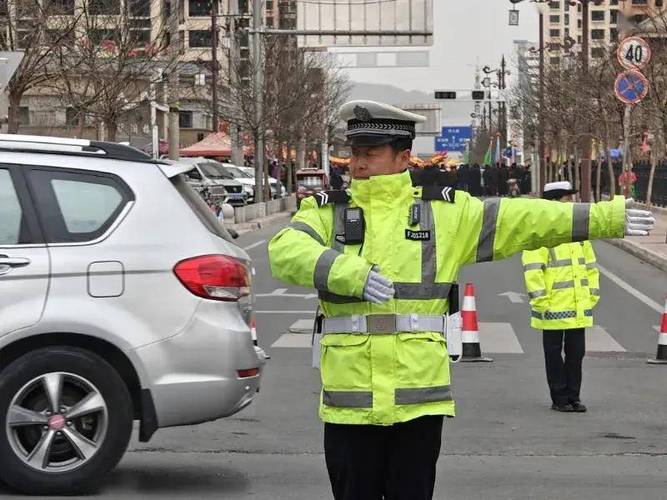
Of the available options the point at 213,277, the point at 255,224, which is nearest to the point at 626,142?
the point at 255,224

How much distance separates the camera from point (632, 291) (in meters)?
20.8

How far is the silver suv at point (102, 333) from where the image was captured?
6.99 meters

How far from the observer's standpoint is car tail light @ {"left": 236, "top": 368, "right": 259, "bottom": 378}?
7.17 meters

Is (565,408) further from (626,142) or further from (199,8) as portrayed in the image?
(199,8)

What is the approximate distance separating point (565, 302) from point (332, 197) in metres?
5.96

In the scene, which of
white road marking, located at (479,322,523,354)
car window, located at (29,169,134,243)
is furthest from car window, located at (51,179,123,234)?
white road marking, located at (479,322,523,354)

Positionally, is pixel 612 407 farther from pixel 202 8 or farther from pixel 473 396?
pixel 202 8

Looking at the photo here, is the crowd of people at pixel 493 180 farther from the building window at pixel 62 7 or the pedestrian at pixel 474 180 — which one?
the building window at pixel 62 7

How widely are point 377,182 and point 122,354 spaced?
2.82 metres

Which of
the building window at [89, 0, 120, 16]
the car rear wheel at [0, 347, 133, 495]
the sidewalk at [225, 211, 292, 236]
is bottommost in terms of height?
the sidewalk at [225, 211, 292, 236]

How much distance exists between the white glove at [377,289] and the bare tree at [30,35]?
17483 millimetres

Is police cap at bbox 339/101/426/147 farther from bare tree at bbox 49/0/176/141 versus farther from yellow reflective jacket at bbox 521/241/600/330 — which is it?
bare tree at bbox 49/0/176/141

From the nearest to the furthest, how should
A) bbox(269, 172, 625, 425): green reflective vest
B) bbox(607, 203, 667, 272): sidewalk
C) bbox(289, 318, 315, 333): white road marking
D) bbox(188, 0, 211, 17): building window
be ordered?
bbox(269, 172, 625, 425): green reflective vest
bbox(289, 318, 315, 333): white road marking
bbox(607, 203, 667, 272): sidewalk
bbox(188, 0, 211, 17): building window

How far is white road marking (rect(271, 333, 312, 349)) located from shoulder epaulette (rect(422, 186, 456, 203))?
9533 mm
